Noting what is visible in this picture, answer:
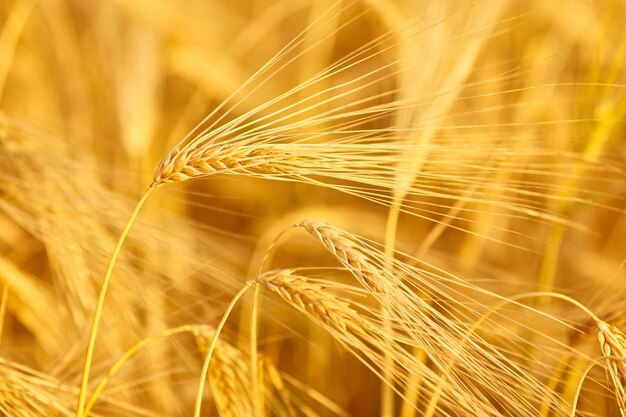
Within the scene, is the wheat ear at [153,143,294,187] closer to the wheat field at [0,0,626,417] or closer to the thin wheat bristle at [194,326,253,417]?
the wheat field at [0,0,626,417]

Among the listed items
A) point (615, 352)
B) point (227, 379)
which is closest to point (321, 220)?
point (227, 379)

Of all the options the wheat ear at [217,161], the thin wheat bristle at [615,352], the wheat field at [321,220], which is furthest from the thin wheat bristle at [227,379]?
the thin wheat bristle at [615,352]

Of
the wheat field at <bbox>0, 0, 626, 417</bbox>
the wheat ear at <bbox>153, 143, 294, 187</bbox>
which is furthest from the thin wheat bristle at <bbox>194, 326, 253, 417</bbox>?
the wheat ear at <bbox>153, 143, 294, 187</bbox>

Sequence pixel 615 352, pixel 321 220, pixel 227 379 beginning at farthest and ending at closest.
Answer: pixel 321 220 → pixel 227 379 → pixel 615 352

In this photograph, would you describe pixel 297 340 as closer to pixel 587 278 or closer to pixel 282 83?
pixel 587 278

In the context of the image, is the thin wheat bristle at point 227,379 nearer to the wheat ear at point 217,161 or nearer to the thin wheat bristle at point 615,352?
the wheat ear at point 217,161

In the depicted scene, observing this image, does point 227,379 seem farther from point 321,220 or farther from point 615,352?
point 615,352

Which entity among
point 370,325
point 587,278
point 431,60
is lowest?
point 370,325

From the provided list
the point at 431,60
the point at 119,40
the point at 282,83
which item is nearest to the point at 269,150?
the point at 431,60
